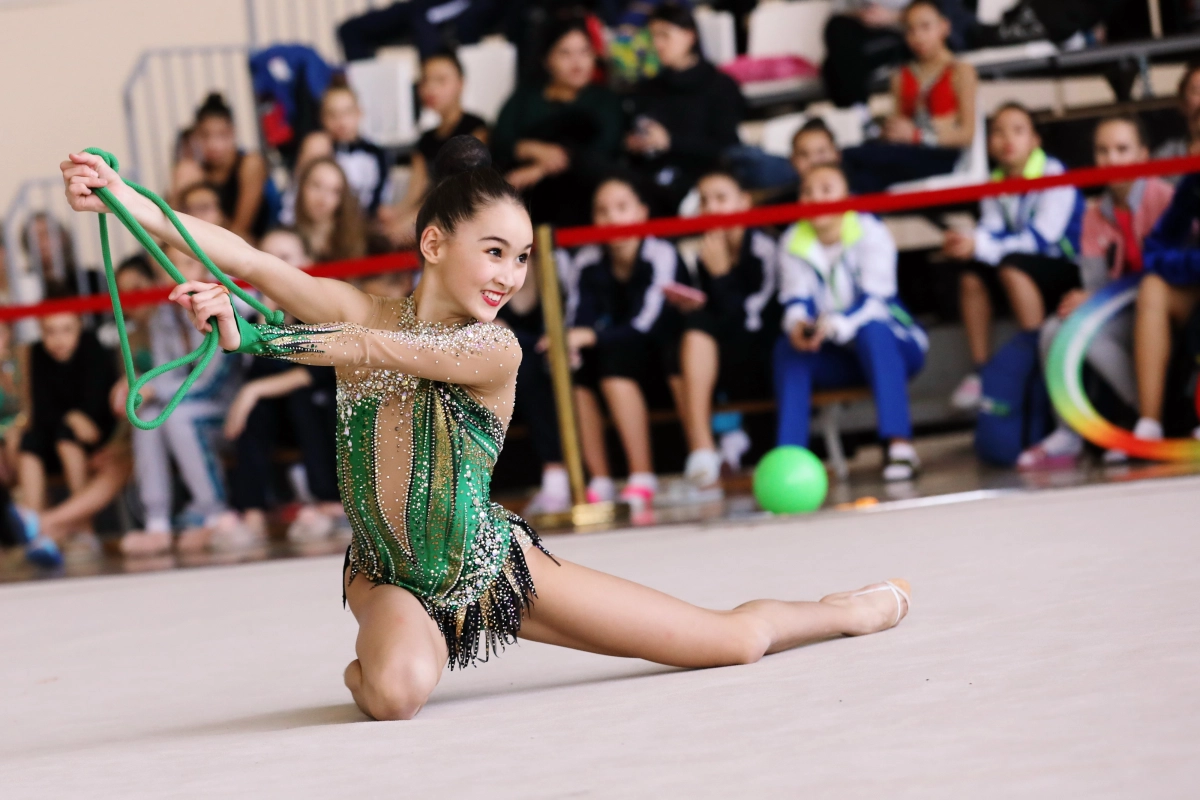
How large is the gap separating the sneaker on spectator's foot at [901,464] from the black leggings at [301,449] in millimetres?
2158

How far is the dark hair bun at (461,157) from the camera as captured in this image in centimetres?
238

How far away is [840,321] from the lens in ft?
17.0

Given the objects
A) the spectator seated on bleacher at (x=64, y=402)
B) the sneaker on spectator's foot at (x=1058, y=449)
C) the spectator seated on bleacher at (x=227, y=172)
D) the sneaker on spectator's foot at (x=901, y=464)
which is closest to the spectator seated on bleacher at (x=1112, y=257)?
the sneaker on spectator's foot at (x=1058, y=449)

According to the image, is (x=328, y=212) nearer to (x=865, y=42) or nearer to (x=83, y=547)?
(x=83, y=547)

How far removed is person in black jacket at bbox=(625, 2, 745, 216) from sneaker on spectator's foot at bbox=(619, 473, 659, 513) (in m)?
1.37

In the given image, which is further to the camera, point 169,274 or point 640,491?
point 640,491

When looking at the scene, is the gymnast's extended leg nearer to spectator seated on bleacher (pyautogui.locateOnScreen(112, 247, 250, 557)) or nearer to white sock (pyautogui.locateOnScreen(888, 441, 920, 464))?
white sock (pyautogui.locateOnScreen(888, 441, 920, 464))

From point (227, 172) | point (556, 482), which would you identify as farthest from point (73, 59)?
point (556, 482)

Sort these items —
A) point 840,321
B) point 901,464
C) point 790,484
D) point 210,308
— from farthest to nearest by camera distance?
point 840,321, point 901,464, point 790,484, point 210,308

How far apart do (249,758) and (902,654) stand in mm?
1000

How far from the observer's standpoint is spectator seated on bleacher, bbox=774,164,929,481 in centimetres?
515

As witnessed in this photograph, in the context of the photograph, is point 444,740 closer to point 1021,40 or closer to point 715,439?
point 715,439

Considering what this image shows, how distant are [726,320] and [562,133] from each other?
1303 millimetres

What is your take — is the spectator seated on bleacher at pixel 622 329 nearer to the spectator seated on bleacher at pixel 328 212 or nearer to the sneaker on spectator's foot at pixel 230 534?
the spectator seated on bleacher at pixel 328 212
